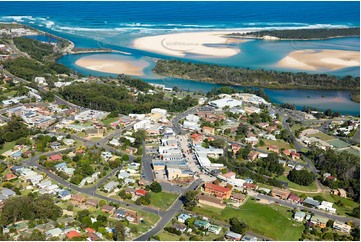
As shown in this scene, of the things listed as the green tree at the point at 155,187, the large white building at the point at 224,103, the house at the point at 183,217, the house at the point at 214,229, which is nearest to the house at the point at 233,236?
the house at the point at 214,229

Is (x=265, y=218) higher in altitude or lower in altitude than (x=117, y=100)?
lower

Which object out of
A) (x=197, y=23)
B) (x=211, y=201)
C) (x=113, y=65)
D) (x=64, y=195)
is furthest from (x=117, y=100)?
(x=197, y=23)

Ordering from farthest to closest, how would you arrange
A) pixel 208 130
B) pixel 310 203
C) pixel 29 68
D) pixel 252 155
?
pixel 29 68 < pixel 208 130 < pixel 252 155 < pixel 310 203

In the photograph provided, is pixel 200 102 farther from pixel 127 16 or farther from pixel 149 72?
pixel 127 16

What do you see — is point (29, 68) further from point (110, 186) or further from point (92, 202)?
point (92, 202)

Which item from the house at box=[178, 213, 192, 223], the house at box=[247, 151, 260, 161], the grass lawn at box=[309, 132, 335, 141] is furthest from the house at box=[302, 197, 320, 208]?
the grass lawn at box=[309, 132, 335, 141]
